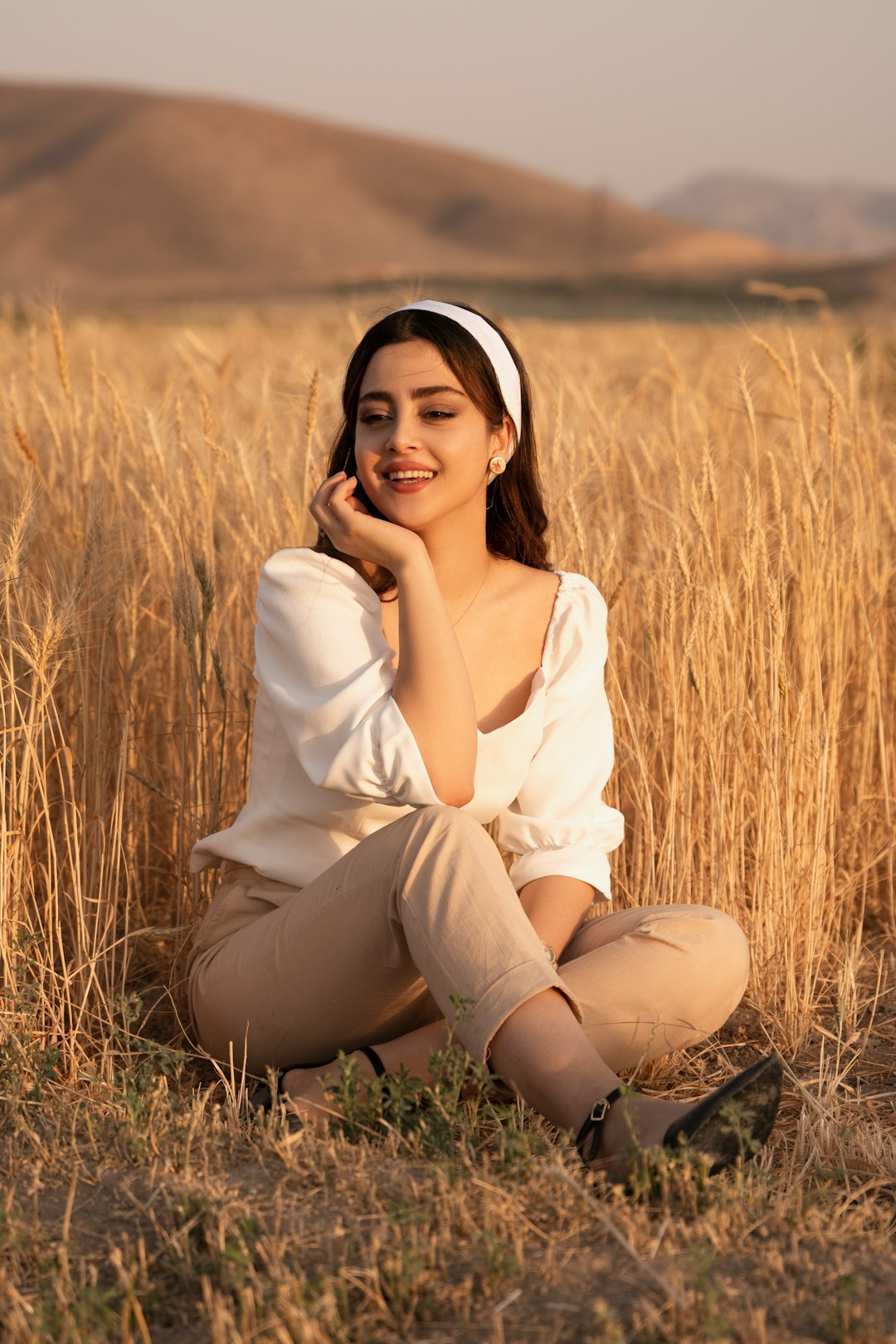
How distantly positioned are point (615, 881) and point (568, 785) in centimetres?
48

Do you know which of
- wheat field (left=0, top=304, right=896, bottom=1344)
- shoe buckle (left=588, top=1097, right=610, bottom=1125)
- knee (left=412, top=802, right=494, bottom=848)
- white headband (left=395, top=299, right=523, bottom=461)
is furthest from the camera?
white headband (left=395, top=299, right=523, bottom=461)

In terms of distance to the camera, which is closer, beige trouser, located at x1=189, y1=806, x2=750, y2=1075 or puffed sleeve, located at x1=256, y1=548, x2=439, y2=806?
beige trouser, located at x1=189, y1=806, x2=750, y2=1075

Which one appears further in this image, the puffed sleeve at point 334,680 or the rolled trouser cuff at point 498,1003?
the puffed sleeve at point 334,680

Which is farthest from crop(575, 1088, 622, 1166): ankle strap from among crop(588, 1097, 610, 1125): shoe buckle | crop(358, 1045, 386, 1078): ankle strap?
crop(358, 1045, 386, 1078): ankle strap

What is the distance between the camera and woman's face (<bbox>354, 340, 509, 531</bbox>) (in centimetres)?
203

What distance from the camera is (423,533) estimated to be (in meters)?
2.11

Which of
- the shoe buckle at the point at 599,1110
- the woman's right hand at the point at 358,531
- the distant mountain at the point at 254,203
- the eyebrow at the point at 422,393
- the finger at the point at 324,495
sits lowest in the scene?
the shoe buckle at the point at 599,1110

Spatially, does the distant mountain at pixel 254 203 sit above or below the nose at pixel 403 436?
above

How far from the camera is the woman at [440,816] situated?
1680mm

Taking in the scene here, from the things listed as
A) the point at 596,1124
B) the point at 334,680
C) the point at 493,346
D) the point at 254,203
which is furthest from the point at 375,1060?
the point at 254,203

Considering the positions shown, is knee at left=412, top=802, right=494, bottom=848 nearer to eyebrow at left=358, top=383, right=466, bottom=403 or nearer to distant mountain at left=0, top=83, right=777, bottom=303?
eyebrow at left=358, top=383, right=466, bottom=403

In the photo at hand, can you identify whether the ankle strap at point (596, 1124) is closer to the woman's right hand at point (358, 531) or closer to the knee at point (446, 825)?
the knee at point (446, 825)

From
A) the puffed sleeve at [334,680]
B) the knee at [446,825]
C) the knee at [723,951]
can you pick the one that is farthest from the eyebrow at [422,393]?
the knee at [723,951]

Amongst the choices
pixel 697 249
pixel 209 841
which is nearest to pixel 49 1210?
pixel 209 841
